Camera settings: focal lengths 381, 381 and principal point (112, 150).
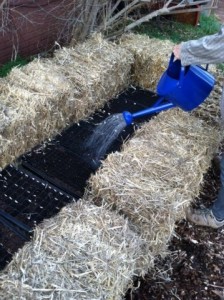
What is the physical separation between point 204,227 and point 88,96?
1.65 m

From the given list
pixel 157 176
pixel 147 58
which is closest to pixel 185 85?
pixel 157 176

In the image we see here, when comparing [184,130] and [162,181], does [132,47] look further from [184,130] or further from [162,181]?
[162,181]

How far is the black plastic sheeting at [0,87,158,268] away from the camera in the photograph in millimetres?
2658

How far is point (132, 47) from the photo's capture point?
4.53 meters

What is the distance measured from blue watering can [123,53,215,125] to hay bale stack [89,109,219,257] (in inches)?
12.7

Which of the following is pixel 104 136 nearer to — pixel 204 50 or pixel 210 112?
pixel 210 112

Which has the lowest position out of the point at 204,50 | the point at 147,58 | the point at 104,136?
the point at 104,136

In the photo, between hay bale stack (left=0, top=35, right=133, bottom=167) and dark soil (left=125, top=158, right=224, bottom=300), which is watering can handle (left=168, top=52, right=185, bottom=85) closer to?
hay bale stack (left=0, top=35, right=133, bottom=167)

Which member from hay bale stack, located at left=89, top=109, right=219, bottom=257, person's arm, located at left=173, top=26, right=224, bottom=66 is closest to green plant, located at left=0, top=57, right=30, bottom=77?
hay bale stack, located at left=89, top=109, right=219, bottom=257

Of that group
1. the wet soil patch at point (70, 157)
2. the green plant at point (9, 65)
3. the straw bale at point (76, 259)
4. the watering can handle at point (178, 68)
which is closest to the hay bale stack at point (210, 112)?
the wet soil patch at point (70, 157)

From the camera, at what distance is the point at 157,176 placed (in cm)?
279

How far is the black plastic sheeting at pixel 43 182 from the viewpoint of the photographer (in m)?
2.66

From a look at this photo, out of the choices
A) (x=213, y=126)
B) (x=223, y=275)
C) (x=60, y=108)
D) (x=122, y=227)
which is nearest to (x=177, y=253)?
(x=223, y=275)

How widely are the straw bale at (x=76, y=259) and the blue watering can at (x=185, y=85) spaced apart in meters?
1.17
